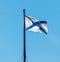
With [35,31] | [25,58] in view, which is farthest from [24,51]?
[35,31]

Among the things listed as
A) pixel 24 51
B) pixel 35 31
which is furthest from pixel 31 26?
pixel 24 51

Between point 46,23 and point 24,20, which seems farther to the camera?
point 46,23

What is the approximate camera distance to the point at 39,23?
72.4 meters

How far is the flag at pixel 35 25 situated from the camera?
6969 cm

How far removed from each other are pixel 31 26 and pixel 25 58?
6.89m

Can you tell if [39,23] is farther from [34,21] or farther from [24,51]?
[24,51]

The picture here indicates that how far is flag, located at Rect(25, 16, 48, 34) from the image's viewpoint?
69688mm

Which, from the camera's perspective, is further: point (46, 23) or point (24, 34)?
point (46, 23)

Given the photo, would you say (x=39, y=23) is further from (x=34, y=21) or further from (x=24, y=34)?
(x=24, y=34)

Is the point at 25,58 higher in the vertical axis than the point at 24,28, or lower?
lower

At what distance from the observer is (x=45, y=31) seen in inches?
2852

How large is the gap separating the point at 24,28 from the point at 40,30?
16.9 feet

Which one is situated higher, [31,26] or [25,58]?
[31,26]

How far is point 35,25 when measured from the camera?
235 ft
